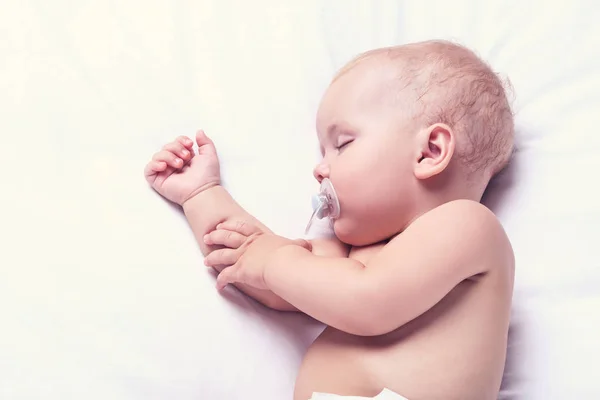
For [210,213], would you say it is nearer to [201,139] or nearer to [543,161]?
[201,139]

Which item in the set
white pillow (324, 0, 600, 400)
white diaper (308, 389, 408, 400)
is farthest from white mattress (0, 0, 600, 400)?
white diaper (308, 389, 408, 400)

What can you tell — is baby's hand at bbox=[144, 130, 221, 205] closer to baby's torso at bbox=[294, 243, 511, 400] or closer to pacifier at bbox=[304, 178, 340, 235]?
pacifier at bbox=[304, 178, 340, 235]

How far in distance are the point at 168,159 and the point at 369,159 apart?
1.04 feet

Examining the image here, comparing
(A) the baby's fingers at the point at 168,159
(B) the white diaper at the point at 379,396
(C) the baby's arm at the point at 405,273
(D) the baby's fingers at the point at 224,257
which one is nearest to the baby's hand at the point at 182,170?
(A) the baby's fingers at the point at 168,159

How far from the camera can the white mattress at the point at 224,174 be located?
2.97 ft

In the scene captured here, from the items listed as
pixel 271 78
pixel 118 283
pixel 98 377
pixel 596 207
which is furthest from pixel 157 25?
pixel 596 207

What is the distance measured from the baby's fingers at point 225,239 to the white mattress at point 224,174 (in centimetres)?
4

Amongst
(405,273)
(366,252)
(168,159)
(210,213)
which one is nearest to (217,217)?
(210,213)

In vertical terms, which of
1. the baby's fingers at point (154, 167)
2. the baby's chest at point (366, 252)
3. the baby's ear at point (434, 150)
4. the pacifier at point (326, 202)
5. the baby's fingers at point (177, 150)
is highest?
the baby's fingers at point (177, 150)

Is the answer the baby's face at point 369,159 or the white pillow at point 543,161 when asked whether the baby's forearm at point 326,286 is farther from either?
the white pillow at point 543,161

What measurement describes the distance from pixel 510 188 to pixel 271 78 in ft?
1.47

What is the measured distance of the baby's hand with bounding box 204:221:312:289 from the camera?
95 cm

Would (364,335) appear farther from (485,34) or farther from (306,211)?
(485,34)

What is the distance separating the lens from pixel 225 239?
1.00 metres
